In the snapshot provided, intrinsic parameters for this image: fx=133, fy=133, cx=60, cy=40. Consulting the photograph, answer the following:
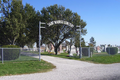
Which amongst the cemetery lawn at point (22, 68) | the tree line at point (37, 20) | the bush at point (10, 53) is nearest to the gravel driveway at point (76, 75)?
the cemetery lawn at point (22, 68)

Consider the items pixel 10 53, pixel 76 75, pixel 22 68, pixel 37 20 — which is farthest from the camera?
pixel 37 20

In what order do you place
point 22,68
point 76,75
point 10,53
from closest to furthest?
1. point 76,75
2. point 22,68
3. point 10,53

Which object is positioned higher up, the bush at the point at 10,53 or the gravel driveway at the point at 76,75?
the bush at the point at 10,53

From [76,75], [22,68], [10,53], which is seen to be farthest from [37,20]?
[76,75]

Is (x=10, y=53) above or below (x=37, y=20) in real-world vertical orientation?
below

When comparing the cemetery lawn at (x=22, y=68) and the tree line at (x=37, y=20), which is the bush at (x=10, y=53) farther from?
the tree line at (x=37, y=20)

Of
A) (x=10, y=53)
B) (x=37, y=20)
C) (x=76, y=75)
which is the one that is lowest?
(x=76, y=75)

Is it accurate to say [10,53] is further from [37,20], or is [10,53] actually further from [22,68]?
[37,20]

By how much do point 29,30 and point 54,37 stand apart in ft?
31.2

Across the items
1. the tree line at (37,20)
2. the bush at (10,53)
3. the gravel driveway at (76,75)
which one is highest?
the tree line at (37,20)

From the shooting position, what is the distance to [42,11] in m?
31.9

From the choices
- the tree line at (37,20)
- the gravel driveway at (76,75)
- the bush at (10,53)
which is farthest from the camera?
the tree line at (37,20)

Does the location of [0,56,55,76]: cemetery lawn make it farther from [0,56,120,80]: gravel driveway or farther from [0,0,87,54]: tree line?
[0,0,87,54]: tree line

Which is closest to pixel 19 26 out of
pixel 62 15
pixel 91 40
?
pixel 62 15
